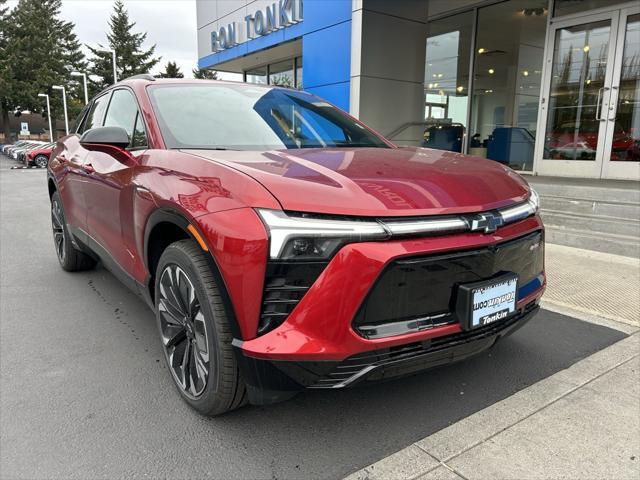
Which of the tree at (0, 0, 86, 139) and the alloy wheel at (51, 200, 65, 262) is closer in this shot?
the alloy wheel at (51, 200, 65, 262)

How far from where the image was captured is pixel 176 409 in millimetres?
2424

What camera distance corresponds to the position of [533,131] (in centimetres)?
988

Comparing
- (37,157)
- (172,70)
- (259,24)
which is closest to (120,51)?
(172,70)

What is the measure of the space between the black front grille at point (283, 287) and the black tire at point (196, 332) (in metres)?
0.22

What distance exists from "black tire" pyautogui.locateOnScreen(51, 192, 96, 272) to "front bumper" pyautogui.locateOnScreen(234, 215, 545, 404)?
3449mm

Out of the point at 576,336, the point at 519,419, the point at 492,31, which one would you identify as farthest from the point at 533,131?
the point at 519,419

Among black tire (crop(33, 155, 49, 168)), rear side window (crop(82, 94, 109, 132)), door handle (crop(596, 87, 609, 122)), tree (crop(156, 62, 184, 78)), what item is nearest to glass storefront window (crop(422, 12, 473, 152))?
door handle (crop(596, 87, 609, 122))

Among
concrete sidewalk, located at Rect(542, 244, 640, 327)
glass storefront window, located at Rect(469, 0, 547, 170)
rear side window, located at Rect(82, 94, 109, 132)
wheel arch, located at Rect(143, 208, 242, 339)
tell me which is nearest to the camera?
wheel arch, located at Rect(143, 208, 242, 339)

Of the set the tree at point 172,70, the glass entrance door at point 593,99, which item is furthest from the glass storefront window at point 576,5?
the tree at point 172,70

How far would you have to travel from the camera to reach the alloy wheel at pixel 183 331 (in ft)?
7.03

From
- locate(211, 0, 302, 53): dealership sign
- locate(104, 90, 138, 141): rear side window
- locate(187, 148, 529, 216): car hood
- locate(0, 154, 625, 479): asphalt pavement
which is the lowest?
locate(0, 154, 625, 479): asphalt pavement

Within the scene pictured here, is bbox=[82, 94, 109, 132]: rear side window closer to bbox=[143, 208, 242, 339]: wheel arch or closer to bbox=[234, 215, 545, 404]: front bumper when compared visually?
bbox=[143, 208, 242, 339]: wheel arch

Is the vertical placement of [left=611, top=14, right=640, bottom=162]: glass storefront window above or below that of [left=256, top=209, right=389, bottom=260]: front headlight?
above

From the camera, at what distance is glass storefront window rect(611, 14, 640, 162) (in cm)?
756
